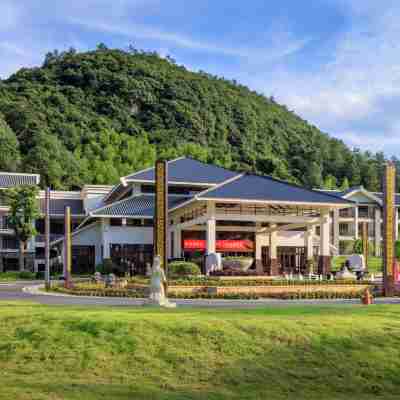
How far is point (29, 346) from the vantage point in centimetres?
1227

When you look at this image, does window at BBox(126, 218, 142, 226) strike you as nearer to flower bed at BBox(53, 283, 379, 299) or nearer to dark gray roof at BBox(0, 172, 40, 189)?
flower bed at BBox(53, 283, 379, 299)

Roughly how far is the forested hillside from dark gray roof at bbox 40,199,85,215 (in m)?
16.6

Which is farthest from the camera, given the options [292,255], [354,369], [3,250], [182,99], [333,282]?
[182,99]

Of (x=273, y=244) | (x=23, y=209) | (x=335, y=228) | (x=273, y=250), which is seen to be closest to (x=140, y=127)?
(x=335, y=228)

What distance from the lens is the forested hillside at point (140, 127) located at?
86688 millimetres

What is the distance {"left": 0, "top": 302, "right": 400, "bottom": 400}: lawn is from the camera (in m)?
10.7

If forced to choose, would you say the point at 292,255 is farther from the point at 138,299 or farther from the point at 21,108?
the point at 21,108

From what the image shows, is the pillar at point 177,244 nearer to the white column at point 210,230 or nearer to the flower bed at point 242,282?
the white column at point 210,230

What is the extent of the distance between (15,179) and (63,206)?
5322 mm

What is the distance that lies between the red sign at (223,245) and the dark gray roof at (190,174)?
6.13m

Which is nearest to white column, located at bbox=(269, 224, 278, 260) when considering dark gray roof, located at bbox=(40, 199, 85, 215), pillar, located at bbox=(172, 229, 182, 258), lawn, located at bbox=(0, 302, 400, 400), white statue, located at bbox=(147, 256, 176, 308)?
pillar, located at bbox=(172, 229, 182, 258)

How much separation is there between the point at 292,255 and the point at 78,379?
3841 cm

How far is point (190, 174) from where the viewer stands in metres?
51.3

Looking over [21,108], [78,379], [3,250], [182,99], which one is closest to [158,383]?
[78,379]
